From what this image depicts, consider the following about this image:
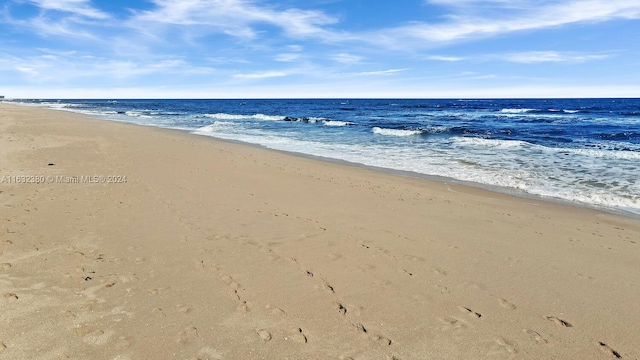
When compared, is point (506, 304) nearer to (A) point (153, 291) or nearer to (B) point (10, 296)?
(A) point (153, 291)

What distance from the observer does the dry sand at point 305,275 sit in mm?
3551

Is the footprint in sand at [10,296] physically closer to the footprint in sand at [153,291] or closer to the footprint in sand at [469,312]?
the footprint in sand at [153,291]

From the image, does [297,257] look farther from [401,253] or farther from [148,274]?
[148,274]

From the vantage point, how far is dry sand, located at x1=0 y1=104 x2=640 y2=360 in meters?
3.55

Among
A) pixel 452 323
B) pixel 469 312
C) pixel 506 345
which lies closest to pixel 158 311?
pixel 452 323

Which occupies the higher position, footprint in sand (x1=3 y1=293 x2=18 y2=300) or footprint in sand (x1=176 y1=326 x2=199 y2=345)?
footprint in sand (x1=3 y1=293 x2=18 y2=300)

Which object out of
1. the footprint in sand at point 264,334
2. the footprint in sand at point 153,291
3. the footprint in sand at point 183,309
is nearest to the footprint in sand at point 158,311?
the footprint in sand at point 183,309

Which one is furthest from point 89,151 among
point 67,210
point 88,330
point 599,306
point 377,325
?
point 599,306

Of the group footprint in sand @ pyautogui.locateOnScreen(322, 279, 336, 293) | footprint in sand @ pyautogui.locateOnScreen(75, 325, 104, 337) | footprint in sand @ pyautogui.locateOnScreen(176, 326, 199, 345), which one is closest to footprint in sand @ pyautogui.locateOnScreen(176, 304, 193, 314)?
footprint in sand @ pyautogui.locateOnScreen(176, 326, 199, 345)

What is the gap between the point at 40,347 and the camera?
132 inches

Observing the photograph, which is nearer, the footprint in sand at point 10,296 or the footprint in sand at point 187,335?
the footprint in sand at point 187,335

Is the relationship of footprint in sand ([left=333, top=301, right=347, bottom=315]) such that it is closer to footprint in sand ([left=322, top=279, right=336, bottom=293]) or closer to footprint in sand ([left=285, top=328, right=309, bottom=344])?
footprint in sand ([left=322, top=279, right=336, bottom=293])

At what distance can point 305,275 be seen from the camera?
489cm

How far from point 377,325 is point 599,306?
2656 millimetres
